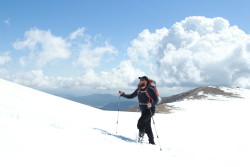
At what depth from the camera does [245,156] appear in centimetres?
1134

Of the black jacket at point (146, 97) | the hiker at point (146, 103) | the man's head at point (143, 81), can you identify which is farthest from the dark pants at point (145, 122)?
the man's head at point (143, 81)

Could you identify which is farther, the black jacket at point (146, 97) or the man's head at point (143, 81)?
the man's head at point (143, 81)

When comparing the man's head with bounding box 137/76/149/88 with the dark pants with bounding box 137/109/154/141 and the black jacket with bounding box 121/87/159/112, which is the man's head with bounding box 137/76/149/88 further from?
the dark pants with bounding box 137/109/154/141

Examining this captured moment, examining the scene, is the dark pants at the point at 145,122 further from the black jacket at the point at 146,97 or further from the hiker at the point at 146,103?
the black jacket at the point at 146,97

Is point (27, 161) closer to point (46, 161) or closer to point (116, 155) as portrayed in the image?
point (46, 161)

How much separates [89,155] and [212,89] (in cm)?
8305

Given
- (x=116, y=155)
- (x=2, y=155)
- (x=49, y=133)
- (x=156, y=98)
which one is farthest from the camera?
(x=156, y=98)

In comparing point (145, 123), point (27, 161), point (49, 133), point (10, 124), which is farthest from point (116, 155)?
point (145, 123)

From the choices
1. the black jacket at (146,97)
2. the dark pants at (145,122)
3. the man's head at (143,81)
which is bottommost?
the dark pants at (145,122)

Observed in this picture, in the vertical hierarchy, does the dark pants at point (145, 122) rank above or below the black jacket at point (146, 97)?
below

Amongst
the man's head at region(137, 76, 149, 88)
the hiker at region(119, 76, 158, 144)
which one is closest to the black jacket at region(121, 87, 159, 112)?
the hiker at region(119, 76, 158, 144)

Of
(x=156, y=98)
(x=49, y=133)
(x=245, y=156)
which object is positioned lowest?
(x=245, y=156)

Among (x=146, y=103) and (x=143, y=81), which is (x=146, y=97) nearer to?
(x=146, y=103)

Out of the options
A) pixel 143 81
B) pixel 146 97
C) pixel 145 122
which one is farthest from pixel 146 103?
pixel 143 81
